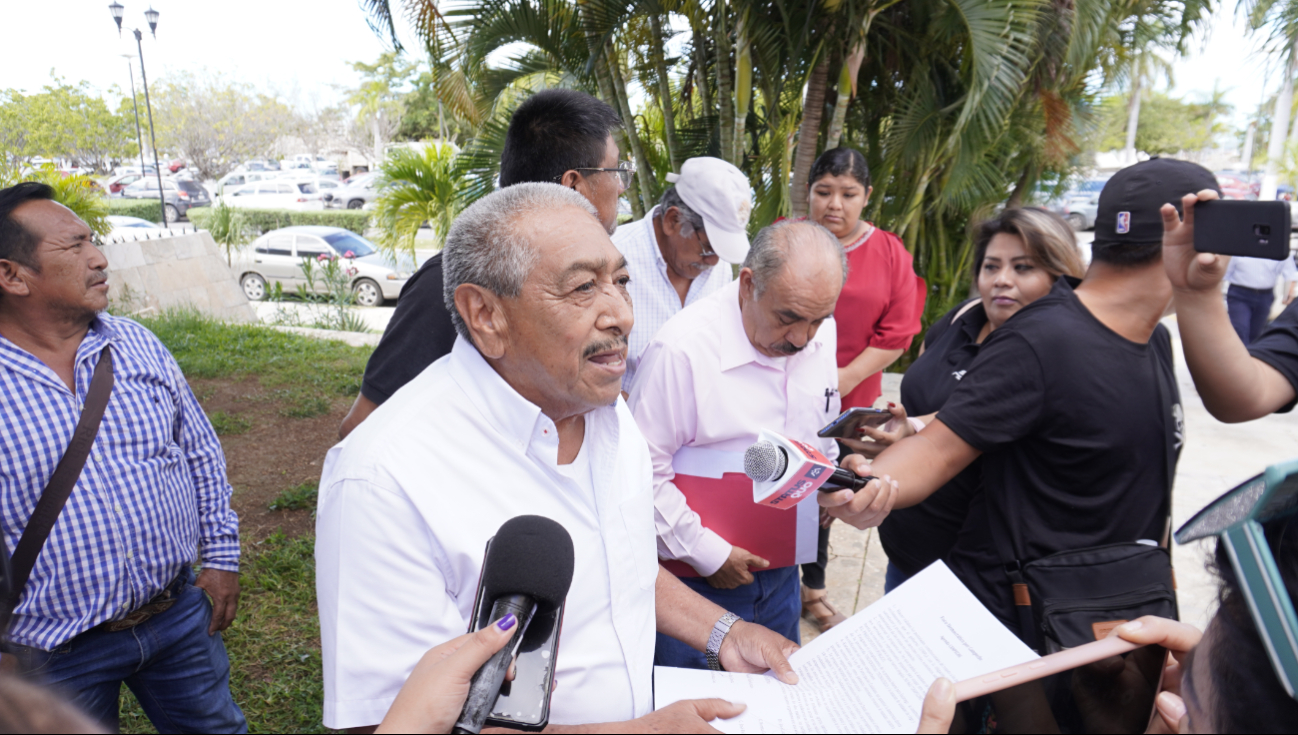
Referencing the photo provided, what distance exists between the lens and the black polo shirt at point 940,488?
2.35 m

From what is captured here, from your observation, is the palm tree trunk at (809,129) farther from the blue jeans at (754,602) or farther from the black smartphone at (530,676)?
the black smartphone at (530,676)

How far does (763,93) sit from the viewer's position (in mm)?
6281

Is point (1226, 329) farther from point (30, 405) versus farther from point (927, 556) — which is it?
point (30, 405)

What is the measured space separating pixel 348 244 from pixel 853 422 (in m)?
15.6

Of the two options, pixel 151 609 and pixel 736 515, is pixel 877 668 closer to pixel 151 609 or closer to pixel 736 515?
pixel 736 515

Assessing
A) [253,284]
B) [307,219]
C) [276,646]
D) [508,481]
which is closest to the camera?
[508,481]

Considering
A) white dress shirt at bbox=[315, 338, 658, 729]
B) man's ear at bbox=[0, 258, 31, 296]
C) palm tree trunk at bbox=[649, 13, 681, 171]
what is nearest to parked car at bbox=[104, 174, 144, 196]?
palm tree trunk at bbox=[649, 13, 681, 171]

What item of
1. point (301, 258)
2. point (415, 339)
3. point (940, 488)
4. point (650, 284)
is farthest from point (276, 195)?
point (940, 488)

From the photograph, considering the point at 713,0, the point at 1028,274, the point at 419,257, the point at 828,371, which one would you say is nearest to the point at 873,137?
the point at 713,0

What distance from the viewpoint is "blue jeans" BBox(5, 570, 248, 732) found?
2.09 m

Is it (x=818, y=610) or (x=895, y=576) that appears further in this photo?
(x=818, y=610)

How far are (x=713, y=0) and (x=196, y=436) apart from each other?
4.71 metres

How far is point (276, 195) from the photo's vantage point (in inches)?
1219

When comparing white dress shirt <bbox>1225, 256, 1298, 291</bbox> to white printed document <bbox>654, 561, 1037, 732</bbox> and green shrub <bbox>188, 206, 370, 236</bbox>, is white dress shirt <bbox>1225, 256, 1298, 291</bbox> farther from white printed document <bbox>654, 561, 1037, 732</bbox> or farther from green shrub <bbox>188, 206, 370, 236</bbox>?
green shrub <bbox>188, 206, 370, 236</bbox>
